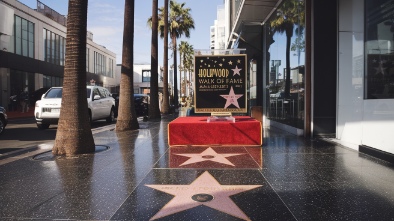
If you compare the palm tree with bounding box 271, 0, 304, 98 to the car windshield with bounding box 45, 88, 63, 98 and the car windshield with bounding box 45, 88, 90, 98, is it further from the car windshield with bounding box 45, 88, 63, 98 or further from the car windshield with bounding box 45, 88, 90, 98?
the car windshield with bounding box 45, 88, 63, 98

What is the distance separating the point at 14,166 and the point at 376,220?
5.84 meters

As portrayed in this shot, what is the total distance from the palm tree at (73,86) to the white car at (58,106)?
6249mm

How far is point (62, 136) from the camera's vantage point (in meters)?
6.79

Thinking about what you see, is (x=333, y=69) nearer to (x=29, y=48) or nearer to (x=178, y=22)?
(x=178, y=22)

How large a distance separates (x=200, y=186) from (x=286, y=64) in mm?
8038

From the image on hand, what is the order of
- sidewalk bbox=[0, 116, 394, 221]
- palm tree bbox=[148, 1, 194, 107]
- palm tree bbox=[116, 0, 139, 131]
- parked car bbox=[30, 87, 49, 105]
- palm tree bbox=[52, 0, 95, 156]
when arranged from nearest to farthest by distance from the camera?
1. sidewalk bbox=[0, 116, 394, 221]
2. palm tree bbox=[52, 0, 95, 156]
3. palm tree bbox=[116, 0, 139, 131]
4. parked car bbox=[30, 87, 49, 105]
5. palm tree bbox=[148, 1, 194, 107]

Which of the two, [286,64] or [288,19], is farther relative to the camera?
[286,64]

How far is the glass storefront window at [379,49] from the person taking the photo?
5781mm

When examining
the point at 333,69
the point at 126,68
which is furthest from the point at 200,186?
the point at 126,68

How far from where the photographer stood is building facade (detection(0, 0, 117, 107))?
26.4 meters

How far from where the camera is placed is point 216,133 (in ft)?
25.4

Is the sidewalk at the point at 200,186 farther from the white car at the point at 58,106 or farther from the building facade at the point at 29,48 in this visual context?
the building facade at the point at 29,48

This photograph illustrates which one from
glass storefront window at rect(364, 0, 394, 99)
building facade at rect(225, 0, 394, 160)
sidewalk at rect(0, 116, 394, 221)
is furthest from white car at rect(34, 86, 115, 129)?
glass storefront window at rect(364, 0, 394, 99)

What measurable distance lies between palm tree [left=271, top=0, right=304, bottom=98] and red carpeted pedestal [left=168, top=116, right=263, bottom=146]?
3.82 metres
